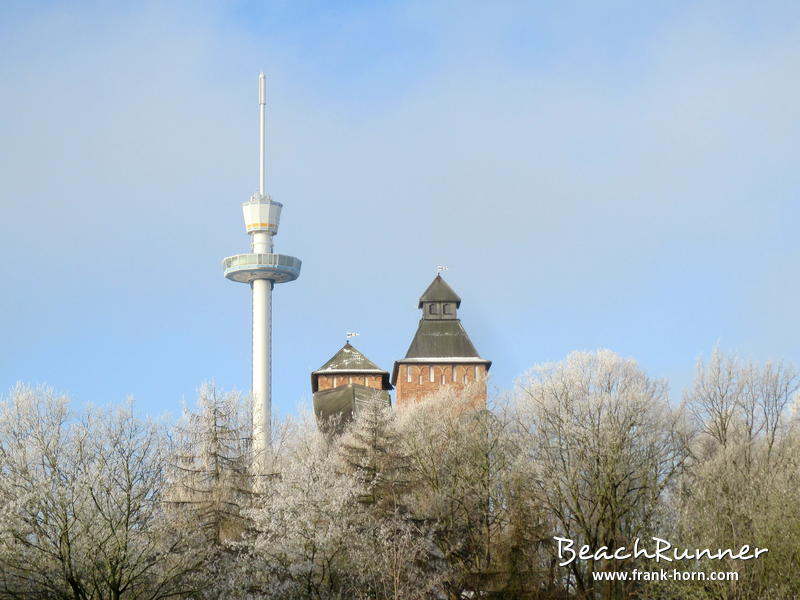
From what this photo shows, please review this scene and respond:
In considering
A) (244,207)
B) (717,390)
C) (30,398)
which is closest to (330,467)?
(30,398)

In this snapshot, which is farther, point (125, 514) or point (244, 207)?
point (244, 207)

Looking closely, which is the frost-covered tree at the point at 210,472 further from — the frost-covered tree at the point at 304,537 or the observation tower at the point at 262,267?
the observation tower at the point at 262,267

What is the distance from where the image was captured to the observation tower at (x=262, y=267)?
12175 cm

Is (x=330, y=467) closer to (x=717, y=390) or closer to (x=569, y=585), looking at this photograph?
(x=569, y=585)

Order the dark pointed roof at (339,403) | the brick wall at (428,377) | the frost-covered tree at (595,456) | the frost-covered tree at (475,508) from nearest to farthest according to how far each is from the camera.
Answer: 1. the frost-covered tree at (595,456)
2. the frost-covered tree at (475,508)
3. the dark pointed roof at (339,403)
4. the brick wall at (428,377)

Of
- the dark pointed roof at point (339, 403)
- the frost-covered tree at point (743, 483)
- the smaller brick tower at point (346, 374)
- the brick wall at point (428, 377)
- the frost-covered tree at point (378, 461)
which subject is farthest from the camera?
the smaller brick tower at point (346, 374)

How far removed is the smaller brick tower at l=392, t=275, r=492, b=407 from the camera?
108m

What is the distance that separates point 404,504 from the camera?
58406mm

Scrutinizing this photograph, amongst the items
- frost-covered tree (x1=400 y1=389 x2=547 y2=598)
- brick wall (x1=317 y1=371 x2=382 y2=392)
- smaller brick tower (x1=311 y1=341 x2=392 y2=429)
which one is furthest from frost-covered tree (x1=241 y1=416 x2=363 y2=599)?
brick wall (x1=317 y1=371 x2=382 y2=392)

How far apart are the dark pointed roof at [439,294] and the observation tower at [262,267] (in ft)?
54.8

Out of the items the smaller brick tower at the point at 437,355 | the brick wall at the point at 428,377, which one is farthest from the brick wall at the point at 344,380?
the brick wall at the point at 428,377

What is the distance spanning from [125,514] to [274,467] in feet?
51.6

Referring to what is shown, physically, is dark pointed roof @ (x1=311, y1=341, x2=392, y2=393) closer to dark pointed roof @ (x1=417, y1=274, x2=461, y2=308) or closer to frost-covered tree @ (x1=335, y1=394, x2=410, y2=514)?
dark pointed roof @ (x1=417, y1=274, x2=461, y2=308)

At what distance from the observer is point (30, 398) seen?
5369 centimetres
